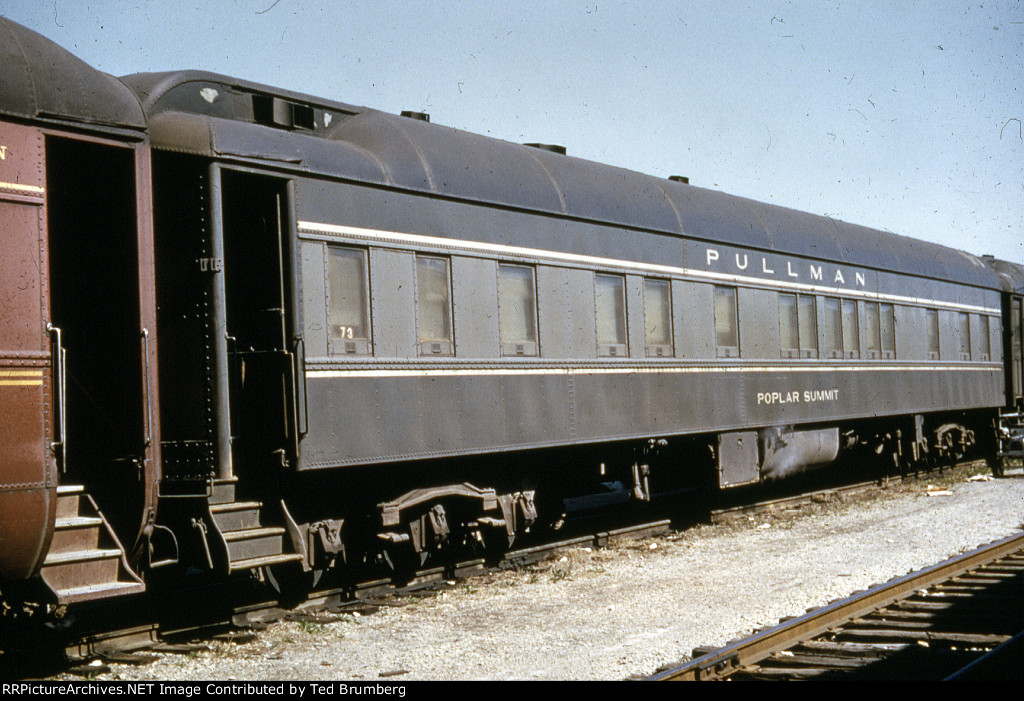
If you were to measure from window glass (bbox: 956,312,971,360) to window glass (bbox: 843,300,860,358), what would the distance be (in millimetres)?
4413

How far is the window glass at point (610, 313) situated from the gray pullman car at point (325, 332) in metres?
0.03

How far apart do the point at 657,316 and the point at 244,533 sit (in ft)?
17.9

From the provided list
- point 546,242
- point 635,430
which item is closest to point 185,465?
point 546,242

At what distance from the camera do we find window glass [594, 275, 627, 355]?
407 inches

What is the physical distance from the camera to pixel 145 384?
645 centimetres

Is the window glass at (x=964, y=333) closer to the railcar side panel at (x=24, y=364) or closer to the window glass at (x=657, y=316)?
the window glass at (x=657, y=316)

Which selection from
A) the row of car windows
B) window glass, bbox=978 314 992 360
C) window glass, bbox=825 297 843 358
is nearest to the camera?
the row of car windows

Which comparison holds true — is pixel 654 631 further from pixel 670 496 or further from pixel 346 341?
pixel 670 496

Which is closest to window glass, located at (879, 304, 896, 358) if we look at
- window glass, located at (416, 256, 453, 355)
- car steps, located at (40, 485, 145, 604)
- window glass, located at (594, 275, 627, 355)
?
window glass, located at (594, 275, 627, 355)

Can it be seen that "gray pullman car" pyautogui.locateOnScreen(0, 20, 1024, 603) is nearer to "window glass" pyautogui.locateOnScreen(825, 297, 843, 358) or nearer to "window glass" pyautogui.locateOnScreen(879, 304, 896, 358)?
"window glass" pyautogui.locateOnScreen(825, 297, 843, 358)

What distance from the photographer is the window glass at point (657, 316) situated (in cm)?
1098

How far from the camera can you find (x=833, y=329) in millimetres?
14445

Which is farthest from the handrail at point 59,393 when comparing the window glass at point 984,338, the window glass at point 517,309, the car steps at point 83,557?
the window glass at point 984,338

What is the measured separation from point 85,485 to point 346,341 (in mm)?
2092
